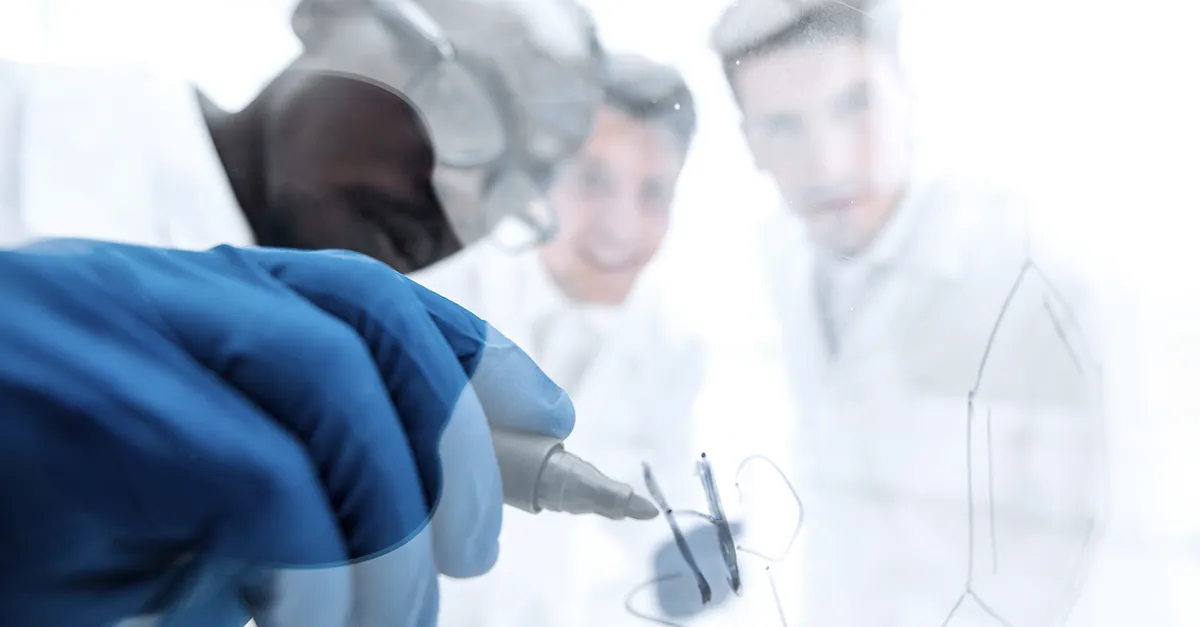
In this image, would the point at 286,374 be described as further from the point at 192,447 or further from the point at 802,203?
the point at 802,203

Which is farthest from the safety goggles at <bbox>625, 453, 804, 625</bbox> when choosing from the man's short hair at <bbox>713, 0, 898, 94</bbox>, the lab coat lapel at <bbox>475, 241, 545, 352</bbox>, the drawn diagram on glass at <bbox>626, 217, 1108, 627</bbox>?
the man's short hair at <bbox>713, 0, 898, 94</bbox>

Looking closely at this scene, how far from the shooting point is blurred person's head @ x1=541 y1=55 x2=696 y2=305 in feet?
1.47

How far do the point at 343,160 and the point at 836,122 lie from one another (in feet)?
0.89

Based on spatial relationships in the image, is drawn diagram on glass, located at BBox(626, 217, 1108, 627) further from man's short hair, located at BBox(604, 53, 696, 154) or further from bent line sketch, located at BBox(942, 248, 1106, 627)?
man's short hair, located at BBox(604, 53, 696, 154)

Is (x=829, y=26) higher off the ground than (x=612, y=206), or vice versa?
(x=829, y=26)

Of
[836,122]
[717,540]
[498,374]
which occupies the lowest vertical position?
[717,540]

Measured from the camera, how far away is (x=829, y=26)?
44 cm

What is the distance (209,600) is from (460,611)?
17cm

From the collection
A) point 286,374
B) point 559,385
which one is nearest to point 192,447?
point 286,374

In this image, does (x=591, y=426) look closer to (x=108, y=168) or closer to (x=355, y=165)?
(x=355, y=165)

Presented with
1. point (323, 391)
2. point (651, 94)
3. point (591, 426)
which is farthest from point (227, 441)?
point (651, 94)

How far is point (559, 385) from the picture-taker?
391 mm

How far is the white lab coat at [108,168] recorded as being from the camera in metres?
0.41

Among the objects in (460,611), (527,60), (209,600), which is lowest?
(460,611)
